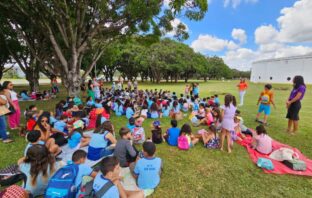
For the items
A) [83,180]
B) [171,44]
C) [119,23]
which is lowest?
[83,180]

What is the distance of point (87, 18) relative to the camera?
32.8 ft

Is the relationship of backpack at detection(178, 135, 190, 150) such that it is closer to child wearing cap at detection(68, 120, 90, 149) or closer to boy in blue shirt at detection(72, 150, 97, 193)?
child wearing cap at detection(68, 120, 90, 149)

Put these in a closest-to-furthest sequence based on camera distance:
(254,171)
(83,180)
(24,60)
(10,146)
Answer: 1. (83,180)
2. (254,171)
3. (10,146)
4. (24,60)

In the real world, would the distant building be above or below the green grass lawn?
above

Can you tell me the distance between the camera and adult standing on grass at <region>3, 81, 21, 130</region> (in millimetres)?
5707

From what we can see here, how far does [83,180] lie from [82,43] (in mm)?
8699

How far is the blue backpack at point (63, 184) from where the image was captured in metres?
2.60

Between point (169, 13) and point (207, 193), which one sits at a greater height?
point (169, 13)

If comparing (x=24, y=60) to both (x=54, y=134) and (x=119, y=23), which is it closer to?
(x=119, y=23)

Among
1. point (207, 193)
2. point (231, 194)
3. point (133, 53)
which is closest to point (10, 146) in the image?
point (207, 193)

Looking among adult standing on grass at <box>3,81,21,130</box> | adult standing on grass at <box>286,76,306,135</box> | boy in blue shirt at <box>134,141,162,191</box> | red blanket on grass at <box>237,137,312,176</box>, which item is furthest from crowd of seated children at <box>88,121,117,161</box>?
adult standing on grass at <box>286,76,306,135</box>

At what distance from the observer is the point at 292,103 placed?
6.35 meters

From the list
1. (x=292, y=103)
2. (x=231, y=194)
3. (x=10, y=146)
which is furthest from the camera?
(x=292, y=103)

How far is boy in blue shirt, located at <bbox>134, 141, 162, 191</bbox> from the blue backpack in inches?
43.6
